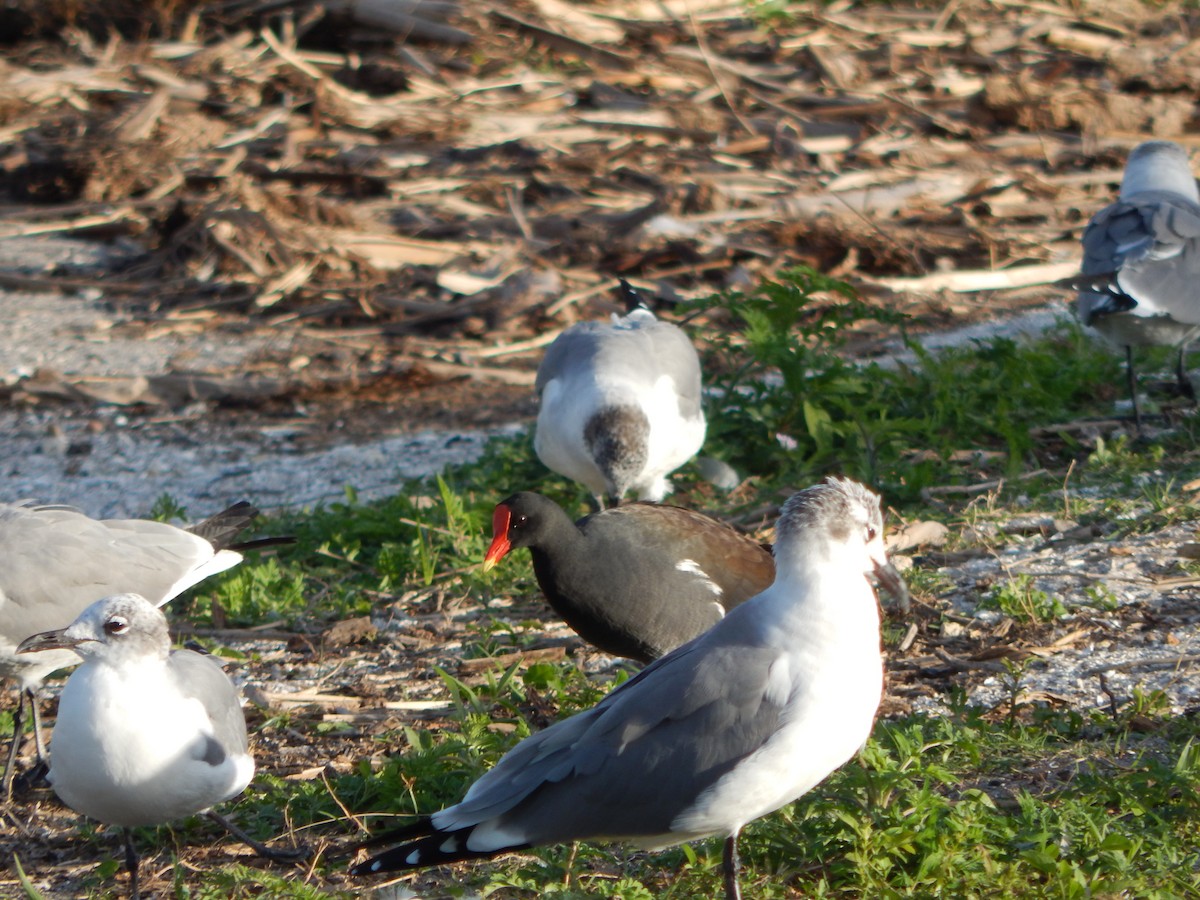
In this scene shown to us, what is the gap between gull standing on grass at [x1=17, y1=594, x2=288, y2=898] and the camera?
441 cm

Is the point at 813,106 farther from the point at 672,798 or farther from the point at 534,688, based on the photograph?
the point at 672,798

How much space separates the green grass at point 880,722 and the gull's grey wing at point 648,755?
0.97 feet

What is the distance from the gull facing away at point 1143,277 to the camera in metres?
7.95

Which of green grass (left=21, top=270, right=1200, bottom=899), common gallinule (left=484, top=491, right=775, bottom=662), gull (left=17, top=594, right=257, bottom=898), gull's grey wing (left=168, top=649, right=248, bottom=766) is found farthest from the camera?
common gallinule (left=484, top=491, right=775, bottom=662)

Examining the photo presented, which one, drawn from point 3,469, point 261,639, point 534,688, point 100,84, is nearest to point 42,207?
point 100,84

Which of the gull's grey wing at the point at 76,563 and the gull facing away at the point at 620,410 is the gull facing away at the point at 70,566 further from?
the gull facing away at the point at 620,410

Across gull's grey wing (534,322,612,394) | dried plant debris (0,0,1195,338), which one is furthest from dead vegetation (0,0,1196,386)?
gull's grey wing (534,322,612,394)

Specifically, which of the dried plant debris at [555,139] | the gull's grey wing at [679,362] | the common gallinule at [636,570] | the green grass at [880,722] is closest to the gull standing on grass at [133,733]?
the green grass at [880,722]

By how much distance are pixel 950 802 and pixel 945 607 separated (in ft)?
5.77

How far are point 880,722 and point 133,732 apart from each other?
247cm

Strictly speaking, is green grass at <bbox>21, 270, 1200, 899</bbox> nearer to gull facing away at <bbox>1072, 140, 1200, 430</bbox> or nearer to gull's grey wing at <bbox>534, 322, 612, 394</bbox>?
gull facing away at <bbox>1072, 140, 1200, 430</bbox>

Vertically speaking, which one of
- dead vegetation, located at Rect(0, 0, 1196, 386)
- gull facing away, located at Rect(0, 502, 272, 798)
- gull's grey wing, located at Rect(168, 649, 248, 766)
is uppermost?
gull's grey wing, located at Rect(168, 649, 248, 766)

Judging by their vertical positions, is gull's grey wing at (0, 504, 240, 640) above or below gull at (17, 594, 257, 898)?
below

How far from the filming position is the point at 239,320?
11.9 meters
